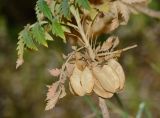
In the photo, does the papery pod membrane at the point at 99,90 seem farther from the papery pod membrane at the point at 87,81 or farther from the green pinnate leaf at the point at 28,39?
the green pinnate leaf at the point at 28,39

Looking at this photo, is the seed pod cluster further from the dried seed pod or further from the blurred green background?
the blurred green background

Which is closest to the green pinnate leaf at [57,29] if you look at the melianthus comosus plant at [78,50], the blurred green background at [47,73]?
the melianthus comosus plant at [78,50]

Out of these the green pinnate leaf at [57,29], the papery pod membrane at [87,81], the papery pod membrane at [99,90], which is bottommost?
the papery pod membrane at [99,90]

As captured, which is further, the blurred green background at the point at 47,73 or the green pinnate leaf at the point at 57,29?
the blurred green background at the point at 47,73

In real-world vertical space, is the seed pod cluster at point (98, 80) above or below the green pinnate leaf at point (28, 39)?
below

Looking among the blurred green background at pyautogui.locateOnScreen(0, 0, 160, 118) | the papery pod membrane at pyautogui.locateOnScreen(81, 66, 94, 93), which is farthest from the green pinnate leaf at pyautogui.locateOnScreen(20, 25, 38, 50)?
the blurred green background at pyautogui.locateOnScreen(0, 0, 160, 118)

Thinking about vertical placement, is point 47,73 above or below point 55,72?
below

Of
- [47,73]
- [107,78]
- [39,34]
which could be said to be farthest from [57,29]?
[47,73]

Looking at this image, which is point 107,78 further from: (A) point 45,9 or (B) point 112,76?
(A) point 45,9
